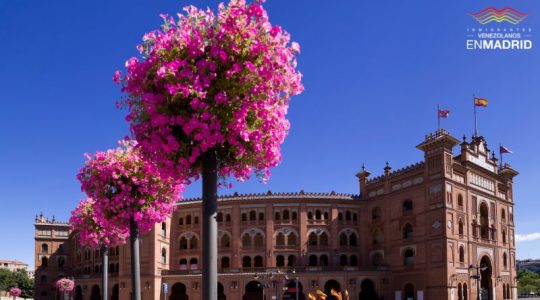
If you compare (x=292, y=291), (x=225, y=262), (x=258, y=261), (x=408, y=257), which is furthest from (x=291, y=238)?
(x=408, y=257)

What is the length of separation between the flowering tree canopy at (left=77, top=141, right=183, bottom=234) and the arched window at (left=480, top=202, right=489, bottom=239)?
176ft

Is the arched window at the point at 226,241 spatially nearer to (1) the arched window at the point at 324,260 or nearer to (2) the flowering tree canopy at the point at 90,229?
(1) the arched window at the point at 324,260

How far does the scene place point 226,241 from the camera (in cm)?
7212

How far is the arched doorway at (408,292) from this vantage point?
62.0m

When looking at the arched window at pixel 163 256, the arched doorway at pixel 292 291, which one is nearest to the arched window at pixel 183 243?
the arched window at pixel 163 256

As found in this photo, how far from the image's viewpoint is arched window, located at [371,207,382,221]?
6956 cm

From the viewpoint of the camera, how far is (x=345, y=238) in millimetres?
71625

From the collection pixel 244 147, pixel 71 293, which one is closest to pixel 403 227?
pixel 71 293

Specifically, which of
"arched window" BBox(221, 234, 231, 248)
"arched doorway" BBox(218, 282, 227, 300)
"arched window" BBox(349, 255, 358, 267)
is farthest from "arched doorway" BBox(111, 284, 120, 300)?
"arched window" BBox(349, 255, 358, 267)

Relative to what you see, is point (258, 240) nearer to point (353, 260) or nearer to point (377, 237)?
point (353, 260)

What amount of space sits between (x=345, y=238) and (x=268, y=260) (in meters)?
10.2

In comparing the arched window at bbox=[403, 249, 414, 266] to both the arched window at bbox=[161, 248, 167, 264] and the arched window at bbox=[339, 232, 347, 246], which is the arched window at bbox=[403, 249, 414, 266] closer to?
the arched window at bbox=[339, 232, 347, 246]

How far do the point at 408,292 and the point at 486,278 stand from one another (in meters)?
9.30

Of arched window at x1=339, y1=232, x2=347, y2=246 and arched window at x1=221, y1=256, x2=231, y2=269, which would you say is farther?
arched window at x1=221, y1=256, x2=231, y2=269
